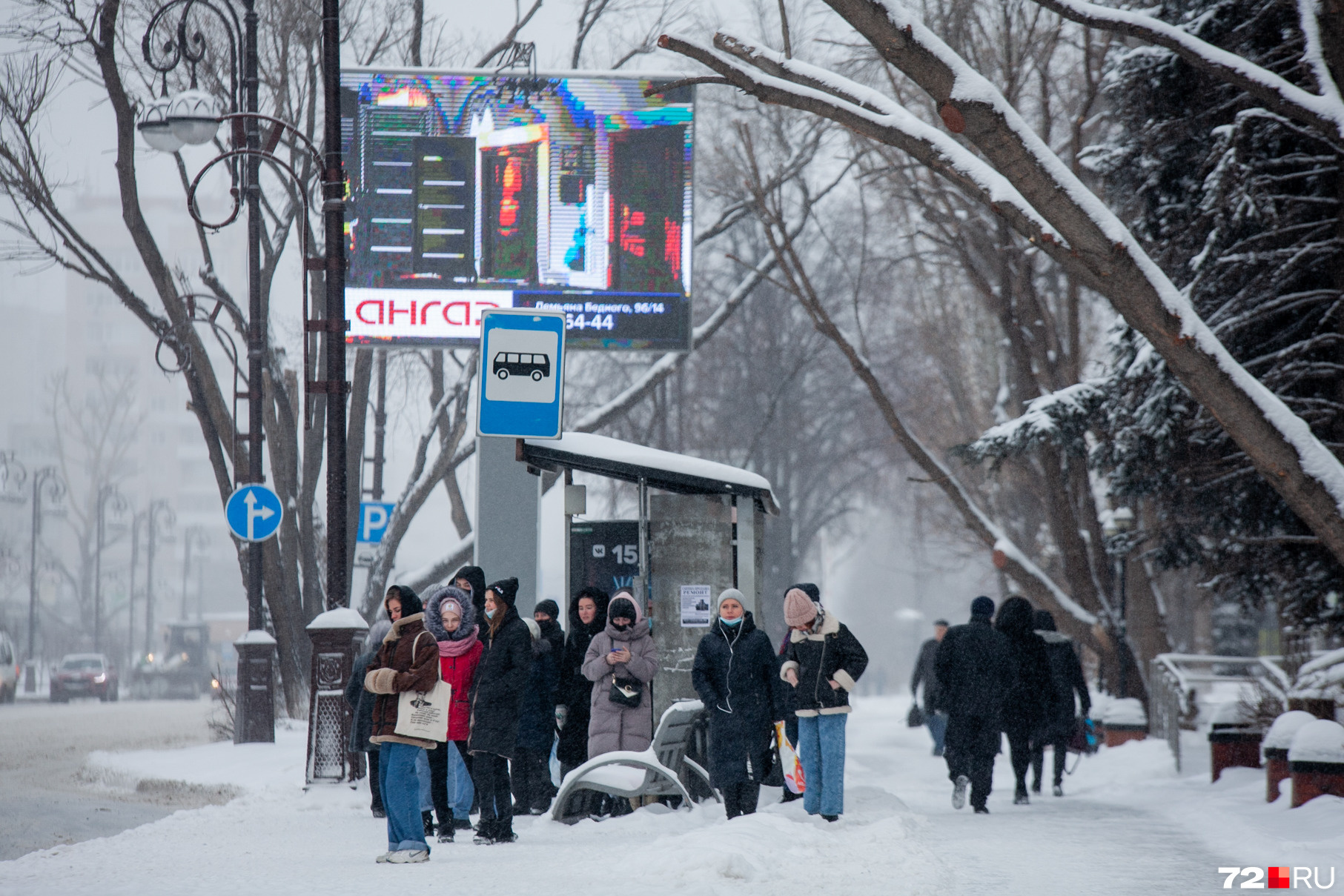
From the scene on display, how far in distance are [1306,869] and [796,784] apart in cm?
423

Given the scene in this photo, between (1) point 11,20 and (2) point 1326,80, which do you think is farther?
(1) point 11,20

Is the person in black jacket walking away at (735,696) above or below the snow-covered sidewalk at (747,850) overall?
above

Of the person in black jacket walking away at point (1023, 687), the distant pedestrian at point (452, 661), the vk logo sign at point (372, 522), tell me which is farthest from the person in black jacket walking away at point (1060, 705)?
the vk logo sign at point (372, 522)

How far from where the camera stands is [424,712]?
9023 mm

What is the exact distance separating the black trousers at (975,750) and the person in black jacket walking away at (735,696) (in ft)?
8.03

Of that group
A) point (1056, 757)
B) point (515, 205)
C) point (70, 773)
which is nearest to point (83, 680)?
point (70, 773)

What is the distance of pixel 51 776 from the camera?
17.0 meters

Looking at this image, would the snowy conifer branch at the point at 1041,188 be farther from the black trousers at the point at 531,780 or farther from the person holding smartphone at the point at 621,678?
the black trousers at the point at 531,780

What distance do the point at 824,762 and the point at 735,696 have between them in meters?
0.80

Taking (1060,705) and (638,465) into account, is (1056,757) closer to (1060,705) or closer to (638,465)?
(1060,705)

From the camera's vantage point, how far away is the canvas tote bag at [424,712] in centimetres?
900

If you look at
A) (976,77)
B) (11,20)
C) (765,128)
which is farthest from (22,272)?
(976,77)

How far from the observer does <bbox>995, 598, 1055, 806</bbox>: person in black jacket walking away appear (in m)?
13.1

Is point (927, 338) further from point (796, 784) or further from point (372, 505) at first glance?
point (796, 784)
